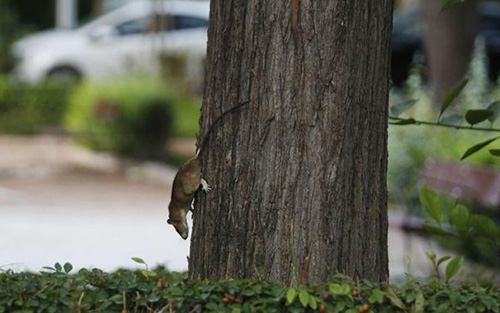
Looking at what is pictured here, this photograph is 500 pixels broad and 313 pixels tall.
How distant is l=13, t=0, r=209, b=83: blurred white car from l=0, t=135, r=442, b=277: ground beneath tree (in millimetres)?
4429

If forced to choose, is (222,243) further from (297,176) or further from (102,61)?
(102,61)

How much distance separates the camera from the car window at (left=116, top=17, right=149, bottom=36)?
2425 centimetres

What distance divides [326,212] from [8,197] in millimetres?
10065

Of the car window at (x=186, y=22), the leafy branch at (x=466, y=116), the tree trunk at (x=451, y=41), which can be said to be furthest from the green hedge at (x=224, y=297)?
the car window at (x=186, y=22)

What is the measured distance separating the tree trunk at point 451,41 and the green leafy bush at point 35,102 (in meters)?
7.21

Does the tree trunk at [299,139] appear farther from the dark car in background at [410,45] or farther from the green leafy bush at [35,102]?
the dark car in background at [410,45]

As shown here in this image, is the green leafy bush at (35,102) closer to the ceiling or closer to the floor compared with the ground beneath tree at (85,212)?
closer to the ceiling

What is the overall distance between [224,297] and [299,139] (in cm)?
59

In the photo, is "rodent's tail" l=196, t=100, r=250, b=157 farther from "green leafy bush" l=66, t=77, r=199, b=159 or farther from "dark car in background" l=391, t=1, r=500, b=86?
"dark car in background" l=391, t=1, r=500, b=86

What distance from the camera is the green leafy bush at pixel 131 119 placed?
16422 millimetres

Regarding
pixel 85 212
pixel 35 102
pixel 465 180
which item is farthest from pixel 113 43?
pixel 465 180

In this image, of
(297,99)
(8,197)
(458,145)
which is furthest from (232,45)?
(8,197)

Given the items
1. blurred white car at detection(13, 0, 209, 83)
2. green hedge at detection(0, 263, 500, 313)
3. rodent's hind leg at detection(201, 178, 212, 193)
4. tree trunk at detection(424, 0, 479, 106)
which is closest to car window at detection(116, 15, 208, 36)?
blurred white car at detection(13, 0, 209, 83)

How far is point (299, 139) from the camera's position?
381 centimetres
